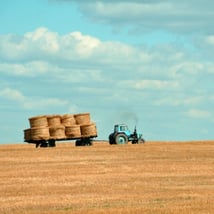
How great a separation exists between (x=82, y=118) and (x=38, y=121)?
129 inches

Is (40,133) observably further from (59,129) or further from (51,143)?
(51,143)

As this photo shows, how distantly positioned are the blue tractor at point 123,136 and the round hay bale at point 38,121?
516 cm

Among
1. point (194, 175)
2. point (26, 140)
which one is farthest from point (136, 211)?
point (26, 140)

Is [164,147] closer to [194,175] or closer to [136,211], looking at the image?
[194,175]

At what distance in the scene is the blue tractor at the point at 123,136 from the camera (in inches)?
2302

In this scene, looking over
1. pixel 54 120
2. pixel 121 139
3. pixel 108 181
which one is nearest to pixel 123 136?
pixel 121 139

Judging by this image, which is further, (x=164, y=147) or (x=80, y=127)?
(x=80, y=127)

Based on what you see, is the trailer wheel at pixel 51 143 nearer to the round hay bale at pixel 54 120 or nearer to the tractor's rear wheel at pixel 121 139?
the round hay bale at pixel 54 120

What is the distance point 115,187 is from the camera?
1127 inches

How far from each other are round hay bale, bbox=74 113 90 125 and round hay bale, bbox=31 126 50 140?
2.52 metres

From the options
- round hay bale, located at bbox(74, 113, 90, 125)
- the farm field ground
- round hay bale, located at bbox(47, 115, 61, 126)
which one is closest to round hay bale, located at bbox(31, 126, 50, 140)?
Answer: round hay bale, located at bbox(47, 115, 61, 126)

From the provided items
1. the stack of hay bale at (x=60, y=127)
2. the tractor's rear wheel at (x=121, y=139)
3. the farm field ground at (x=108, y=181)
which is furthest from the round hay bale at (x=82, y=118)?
the farm field ground at (x=108, y=181)

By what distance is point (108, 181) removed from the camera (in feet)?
102

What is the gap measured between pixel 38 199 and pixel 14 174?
9.87 meters
